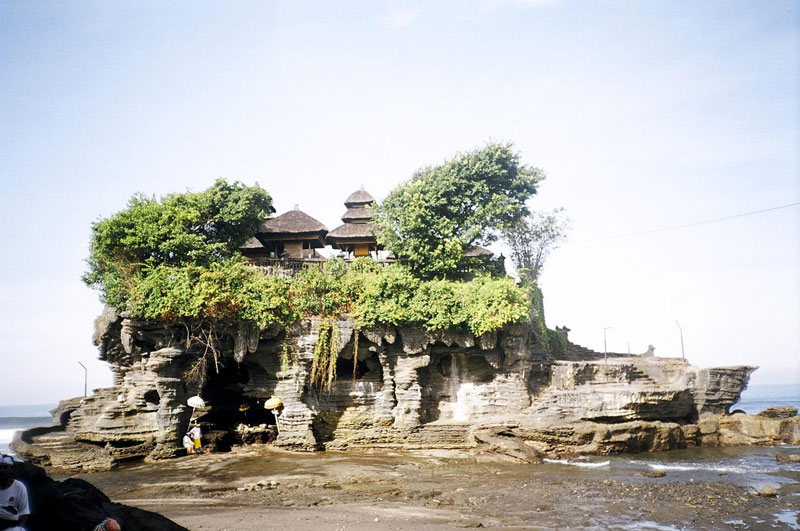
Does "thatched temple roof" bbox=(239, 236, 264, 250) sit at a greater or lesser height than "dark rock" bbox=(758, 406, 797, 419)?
greater

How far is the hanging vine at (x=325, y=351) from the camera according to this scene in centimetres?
2248

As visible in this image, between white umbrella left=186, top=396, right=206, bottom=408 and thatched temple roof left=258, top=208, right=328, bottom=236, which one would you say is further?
thatched temple roof left=258, top=208, right=328, bottom=236

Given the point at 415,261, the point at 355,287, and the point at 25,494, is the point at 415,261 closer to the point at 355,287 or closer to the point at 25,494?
the point at 355,287

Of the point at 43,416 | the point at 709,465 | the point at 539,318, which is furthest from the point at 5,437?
the point at 709,465

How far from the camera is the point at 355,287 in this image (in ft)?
76.9

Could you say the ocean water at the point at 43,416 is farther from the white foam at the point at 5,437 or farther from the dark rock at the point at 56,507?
the dark rock at the point at 56,507

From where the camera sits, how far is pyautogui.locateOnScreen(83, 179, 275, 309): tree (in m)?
21.9

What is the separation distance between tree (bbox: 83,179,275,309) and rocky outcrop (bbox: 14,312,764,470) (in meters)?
2.12

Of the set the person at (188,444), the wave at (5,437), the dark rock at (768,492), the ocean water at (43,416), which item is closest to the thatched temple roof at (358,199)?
the person at (188,444)

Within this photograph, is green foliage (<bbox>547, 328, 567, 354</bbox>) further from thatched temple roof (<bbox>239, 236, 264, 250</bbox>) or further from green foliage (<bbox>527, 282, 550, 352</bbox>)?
thatched temple roof (<bbox>239, 236, 264, 250</bbox>)

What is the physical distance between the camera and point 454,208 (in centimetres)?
2595

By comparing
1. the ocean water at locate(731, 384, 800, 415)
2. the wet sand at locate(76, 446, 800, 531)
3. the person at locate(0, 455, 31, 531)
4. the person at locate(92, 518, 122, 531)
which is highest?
the person at locate(0, 455, 31, 531)

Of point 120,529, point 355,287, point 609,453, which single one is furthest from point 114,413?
point 609,453

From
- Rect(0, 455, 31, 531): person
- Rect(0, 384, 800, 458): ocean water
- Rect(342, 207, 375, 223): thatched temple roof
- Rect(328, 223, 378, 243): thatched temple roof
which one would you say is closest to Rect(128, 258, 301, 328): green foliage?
Rect(328, 223, 378, 243): thatched temple roof
